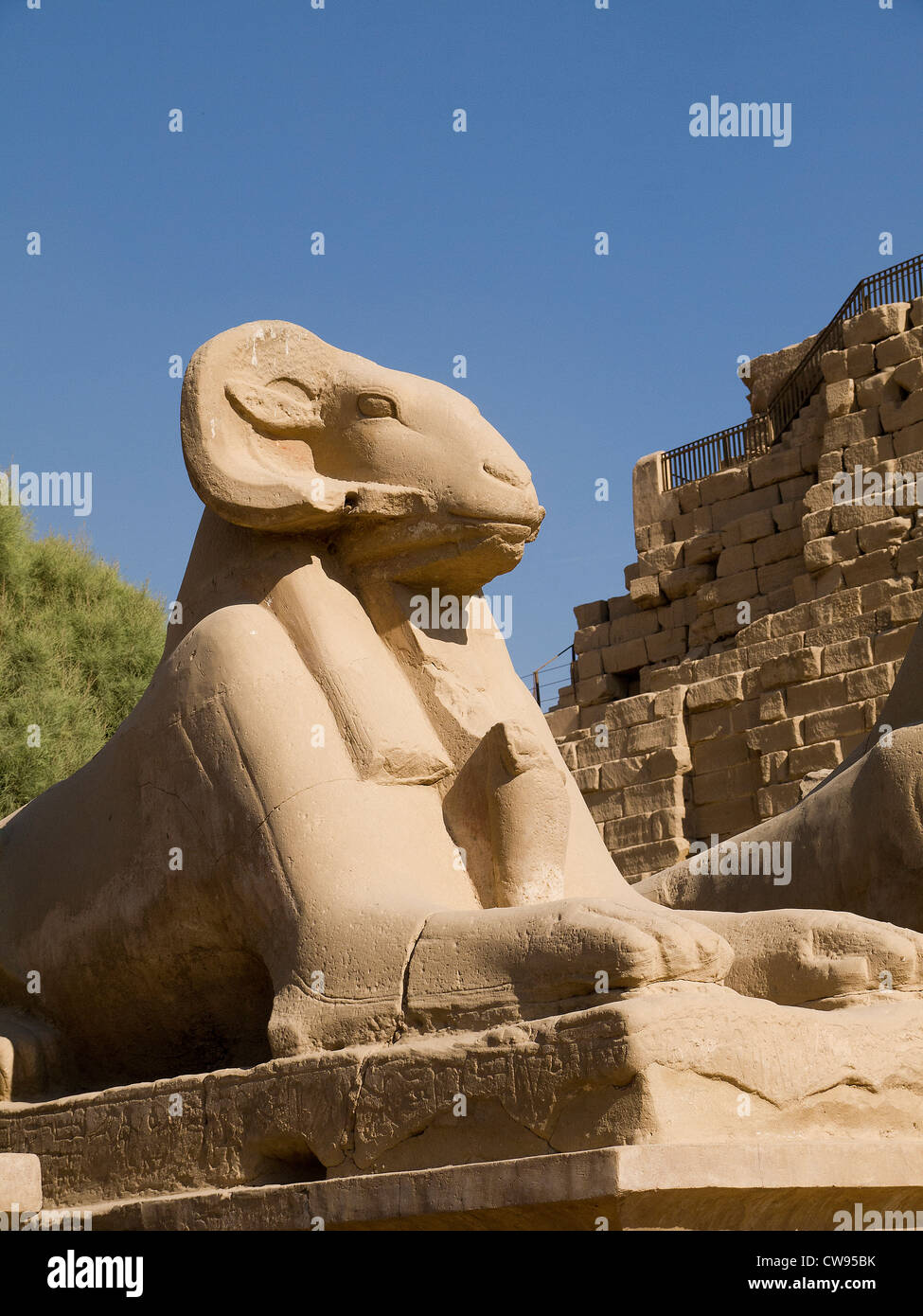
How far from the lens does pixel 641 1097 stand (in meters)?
3.26

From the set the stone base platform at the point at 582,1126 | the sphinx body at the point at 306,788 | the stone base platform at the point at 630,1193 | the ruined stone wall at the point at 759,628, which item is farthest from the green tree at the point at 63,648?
the stone base platform at the point at 630,1193

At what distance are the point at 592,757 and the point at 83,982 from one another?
15265mm

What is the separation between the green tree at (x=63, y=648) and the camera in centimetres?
1588

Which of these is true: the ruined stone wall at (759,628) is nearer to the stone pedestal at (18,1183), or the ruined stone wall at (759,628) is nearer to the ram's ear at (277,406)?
the ram's ear at (277,406)

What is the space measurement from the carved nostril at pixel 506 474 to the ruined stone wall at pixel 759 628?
1196 centimetres

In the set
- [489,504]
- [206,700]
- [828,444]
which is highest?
[828,444]

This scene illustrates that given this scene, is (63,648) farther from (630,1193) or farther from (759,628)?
(630,1193)

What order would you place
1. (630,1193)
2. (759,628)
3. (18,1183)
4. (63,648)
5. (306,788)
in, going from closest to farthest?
(630,1193) → (18,1183) → (306,788) → (63,648) → (759,628)

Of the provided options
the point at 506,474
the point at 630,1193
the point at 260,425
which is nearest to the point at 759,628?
the point at 506,474

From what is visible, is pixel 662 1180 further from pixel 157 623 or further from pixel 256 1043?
pixel 157 623

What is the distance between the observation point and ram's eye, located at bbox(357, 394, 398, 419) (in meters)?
4.71

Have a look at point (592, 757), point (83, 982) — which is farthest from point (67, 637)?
point (83, 982)

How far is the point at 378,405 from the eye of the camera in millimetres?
4715

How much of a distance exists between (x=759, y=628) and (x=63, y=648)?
7238 mm
